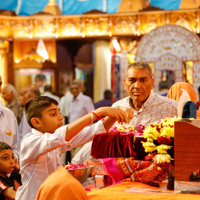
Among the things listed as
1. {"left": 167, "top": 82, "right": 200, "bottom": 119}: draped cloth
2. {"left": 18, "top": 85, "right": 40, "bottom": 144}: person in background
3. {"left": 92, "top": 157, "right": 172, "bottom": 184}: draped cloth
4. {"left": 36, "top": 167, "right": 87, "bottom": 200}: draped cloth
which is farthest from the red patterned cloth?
{"left": 18, "top": 85, "right": 40, "bottom": 144}: person in background

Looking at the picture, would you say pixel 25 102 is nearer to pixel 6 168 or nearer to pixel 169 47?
pixel 169 47

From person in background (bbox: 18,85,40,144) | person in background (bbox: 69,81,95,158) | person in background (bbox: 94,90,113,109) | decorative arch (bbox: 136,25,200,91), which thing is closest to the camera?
A: person in background (bbox: 18,85,40,144)

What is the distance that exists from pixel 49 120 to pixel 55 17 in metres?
11.3

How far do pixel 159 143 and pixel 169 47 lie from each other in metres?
5.41

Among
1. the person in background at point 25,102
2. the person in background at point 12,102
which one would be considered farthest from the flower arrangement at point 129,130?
the person in background at point 12,102

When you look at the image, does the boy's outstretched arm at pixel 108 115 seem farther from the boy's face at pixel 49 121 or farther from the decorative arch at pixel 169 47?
the decorative arch at pixel 169 47

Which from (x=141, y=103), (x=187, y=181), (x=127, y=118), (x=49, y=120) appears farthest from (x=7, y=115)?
(x=187, y=181)

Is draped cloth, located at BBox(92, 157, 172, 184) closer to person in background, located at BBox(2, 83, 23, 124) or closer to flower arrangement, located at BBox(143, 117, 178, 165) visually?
flower arrangement, located at BBox(143, 117, 178, 165)

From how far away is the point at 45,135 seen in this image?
2.71m

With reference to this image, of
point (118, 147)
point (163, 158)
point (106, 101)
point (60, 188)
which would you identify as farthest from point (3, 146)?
point (106, 101)

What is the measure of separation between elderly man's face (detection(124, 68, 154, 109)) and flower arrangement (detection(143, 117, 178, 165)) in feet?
→ 3.36

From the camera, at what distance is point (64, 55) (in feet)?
47.4

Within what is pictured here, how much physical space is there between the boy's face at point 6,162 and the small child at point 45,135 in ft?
4.07

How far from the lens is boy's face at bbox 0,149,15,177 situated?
4.14m
